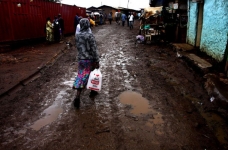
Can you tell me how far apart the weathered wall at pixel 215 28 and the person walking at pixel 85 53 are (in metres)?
4.91

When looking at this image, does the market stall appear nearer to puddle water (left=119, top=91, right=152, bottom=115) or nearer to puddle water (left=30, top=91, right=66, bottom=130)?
puddle water (left=119, top=91, right=152, bottom=115)

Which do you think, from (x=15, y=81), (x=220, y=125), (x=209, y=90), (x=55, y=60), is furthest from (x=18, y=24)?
(x=220, y=125)

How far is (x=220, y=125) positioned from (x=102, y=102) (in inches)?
96.9

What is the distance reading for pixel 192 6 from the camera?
10273 millimetres

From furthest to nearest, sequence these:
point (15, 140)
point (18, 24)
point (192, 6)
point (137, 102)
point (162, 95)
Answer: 1. point (18, 24)
2. point (192, 6)
3. point (162, 95)
4. point (137, 102)
5. point (15, 140)

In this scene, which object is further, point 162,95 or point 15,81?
point 15,81

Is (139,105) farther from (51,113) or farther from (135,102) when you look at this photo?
(51,113)

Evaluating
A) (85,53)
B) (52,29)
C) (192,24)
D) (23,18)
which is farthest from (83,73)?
(52,29)

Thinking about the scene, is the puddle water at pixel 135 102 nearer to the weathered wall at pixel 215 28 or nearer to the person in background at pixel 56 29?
the weathered wall at pixel 215 28

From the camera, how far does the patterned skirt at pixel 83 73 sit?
167 inches

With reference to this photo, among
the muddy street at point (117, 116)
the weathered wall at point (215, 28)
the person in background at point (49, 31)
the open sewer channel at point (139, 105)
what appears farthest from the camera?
the person in background at point (49, 31)

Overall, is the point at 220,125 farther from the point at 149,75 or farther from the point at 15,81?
the point at 15,81

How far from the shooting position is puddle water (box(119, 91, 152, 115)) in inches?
162

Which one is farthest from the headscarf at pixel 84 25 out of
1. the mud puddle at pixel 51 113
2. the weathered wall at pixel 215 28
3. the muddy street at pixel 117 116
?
the weathered wall at pixel 215 28
